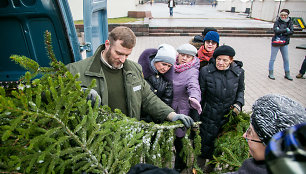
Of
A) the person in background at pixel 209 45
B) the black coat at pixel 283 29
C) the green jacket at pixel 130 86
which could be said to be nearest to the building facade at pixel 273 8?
the black coat at pixel 283 29

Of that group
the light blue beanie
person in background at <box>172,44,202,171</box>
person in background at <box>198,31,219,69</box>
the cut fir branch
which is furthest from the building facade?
the cut fir branch

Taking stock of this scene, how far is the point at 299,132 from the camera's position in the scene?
49cm

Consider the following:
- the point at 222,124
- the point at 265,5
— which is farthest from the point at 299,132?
the point at 265,5

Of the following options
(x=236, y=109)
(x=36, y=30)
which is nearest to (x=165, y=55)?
(x=236, y=109)

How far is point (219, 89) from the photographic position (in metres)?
2.76

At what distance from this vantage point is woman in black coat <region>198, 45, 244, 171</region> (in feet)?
9.02

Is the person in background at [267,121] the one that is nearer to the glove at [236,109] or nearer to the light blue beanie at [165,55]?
the light blue beanie at [165,55]

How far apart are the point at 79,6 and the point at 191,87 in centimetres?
1192

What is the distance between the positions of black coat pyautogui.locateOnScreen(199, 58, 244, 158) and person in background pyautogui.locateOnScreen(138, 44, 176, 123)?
638 mm

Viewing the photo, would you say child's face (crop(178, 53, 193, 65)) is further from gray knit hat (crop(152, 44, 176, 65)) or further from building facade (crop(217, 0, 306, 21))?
building facade (crop(217, 0, 306, 21))

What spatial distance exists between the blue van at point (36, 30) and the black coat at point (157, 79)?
1.11 m

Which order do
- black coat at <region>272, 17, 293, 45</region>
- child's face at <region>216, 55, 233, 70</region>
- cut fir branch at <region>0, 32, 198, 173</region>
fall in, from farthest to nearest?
black coat at <region>272, 17, 293, 45</region>
child's face at <region>216, 55, 233, 70</region>
cut fir branch at <region>0, 32, 198, 173</region>

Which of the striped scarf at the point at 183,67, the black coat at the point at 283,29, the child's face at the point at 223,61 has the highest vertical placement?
the black coat at the point at 283,29

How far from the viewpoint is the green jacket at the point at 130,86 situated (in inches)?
73.7
